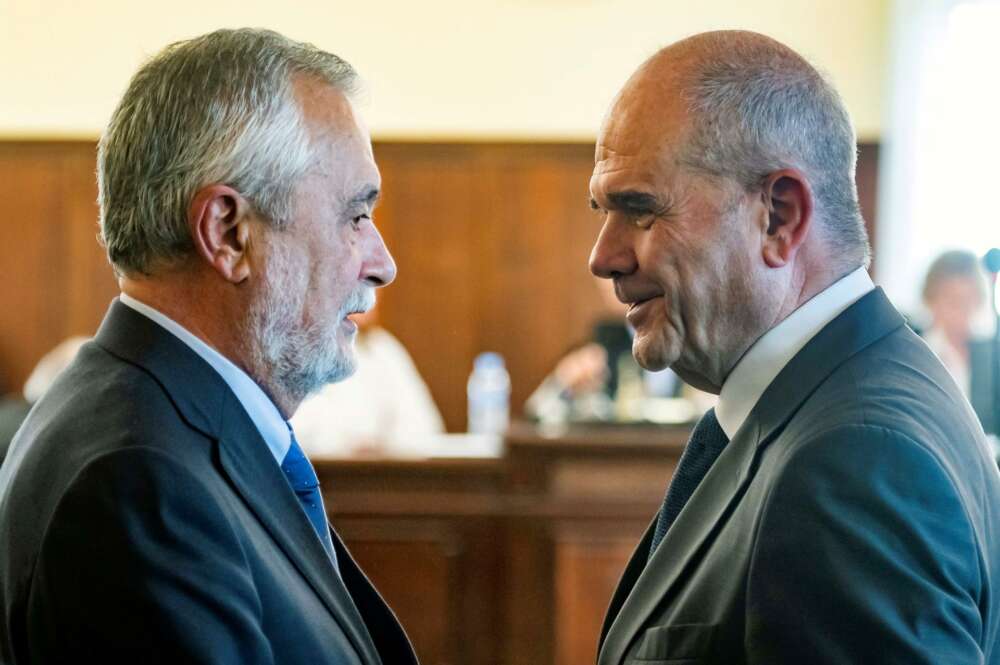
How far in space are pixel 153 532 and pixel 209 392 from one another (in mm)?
261

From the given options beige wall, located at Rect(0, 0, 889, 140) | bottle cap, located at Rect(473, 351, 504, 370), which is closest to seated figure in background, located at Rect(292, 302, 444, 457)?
bottle cap, located at Rect(473, 351, 504, 370)

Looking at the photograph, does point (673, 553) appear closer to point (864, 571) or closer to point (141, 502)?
point (864, 571)

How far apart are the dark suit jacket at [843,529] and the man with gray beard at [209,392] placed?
1.52ft

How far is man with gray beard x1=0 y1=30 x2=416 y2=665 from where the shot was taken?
1.49m

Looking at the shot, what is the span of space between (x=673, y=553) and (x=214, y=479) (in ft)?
1.93

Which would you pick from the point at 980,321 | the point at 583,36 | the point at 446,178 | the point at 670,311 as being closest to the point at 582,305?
the point at 446,178

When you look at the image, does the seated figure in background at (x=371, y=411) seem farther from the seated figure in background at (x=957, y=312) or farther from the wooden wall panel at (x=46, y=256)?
the seated figure in background at (x=957, y=312)

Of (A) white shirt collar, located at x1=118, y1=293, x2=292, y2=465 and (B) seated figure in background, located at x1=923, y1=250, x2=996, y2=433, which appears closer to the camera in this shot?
(A) white shirt collar, located at x1=118, y1=293, x2=292, y2=465

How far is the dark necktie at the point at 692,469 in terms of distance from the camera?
74.2 inches

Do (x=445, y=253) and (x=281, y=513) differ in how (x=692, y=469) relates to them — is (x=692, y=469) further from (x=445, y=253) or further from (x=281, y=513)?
(x=445, y=253)

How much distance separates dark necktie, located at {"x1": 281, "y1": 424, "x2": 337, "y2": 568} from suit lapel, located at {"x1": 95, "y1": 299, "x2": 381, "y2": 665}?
0.43ft

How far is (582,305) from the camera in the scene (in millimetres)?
9414

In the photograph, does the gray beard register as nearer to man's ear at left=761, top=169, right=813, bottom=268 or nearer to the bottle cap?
man's ear at left=761, top=169, right=813, bottom=268

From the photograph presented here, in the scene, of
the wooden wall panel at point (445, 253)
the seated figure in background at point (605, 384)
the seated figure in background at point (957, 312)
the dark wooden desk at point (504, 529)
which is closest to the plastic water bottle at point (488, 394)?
the wooden wall panel at point (445, 253)
